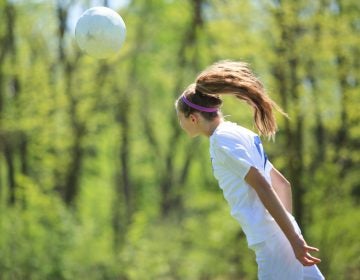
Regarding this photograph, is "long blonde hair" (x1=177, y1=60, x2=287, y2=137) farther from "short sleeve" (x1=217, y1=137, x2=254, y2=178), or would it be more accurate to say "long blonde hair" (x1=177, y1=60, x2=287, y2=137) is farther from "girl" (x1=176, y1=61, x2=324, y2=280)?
"short sleeve" (x1=217, y1=137, x2=254, y2=178)

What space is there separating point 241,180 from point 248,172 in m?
0.09

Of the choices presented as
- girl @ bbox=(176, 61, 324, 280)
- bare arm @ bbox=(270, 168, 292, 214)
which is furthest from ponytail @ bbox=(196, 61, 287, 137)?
bare arm @ bbox=(270, 168, 292, 214)

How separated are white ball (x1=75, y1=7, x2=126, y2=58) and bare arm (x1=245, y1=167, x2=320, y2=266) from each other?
185cm

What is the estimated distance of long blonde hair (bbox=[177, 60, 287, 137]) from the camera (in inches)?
153

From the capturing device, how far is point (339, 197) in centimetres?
1237

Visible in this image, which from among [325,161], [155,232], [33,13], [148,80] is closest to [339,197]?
[325,161]

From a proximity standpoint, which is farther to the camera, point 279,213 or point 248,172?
point 248,172

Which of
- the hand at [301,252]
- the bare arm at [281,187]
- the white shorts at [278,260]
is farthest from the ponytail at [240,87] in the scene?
the hand at [301,252]

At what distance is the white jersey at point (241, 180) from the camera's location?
12.0ft

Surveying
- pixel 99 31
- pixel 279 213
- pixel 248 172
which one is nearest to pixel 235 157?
pixel 248 172

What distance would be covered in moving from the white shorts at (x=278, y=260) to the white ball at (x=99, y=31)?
2.01 metres

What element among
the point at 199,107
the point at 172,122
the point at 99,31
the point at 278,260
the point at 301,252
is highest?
the point at 99,31

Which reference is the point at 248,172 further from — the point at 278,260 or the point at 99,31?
the point at 99,31

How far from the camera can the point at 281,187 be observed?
162 inches
